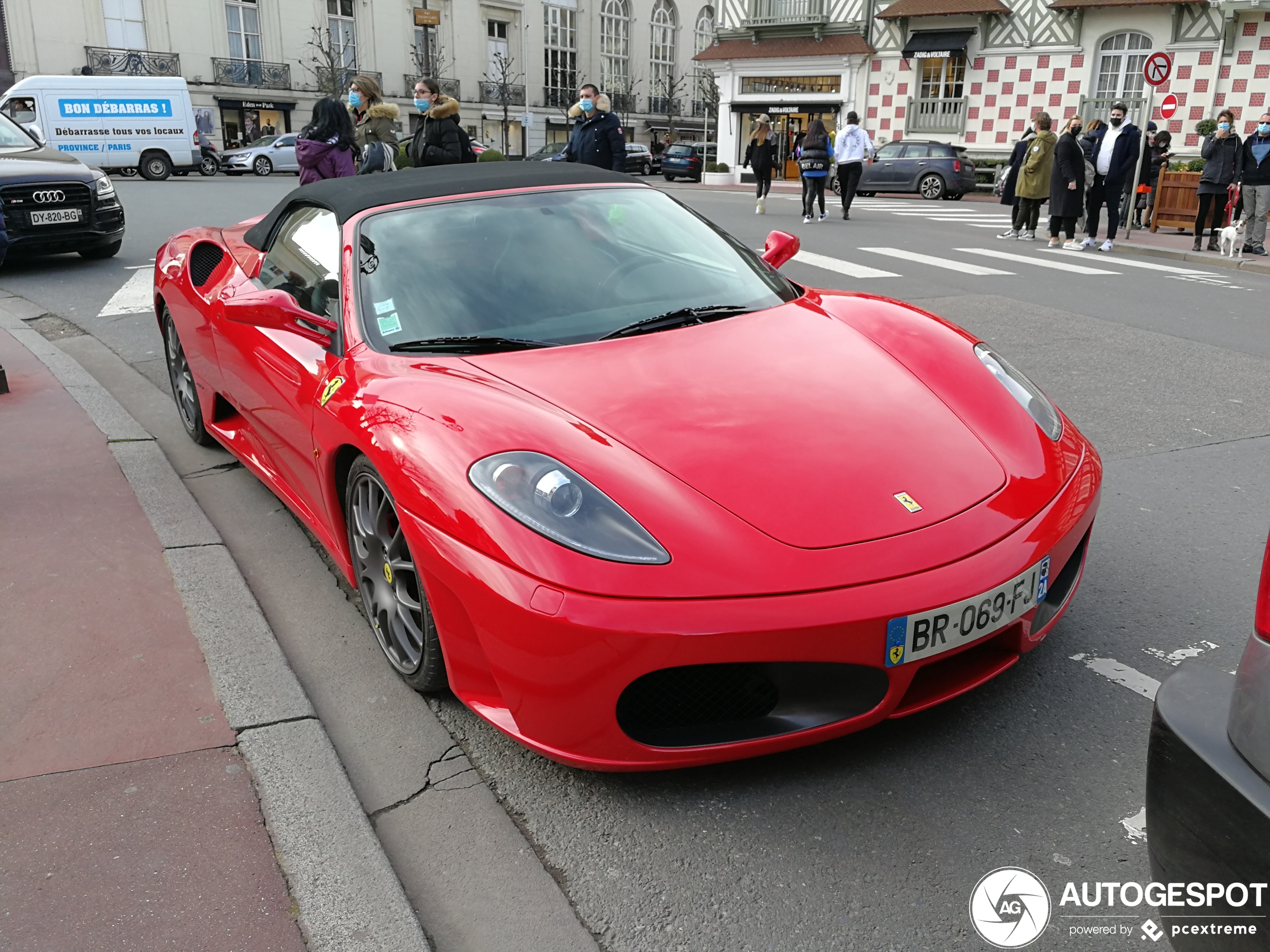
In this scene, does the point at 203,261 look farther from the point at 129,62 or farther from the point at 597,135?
the point at 129,62

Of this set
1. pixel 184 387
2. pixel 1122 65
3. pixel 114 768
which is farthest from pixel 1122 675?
pixel 1122 65

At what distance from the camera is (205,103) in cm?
4181

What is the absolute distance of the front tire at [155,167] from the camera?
30297mm

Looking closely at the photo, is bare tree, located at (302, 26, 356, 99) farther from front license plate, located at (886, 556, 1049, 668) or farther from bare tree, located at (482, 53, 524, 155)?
front license plate, located at (886, 556, 1049, 668)

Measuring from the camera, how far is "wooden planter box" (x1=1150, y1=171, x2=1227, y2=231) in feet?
54.0

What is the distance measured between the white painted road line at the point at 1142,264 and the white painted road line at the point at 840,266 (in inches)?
129

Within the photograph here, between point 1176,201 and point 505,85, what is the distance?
4010cm

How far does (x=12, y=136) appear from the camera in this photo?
10.9 m

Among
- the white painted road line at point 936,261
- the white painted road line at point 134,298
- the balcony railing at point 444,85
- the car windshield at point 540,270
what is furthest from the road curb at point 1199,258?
the balcony railing at point 444,85

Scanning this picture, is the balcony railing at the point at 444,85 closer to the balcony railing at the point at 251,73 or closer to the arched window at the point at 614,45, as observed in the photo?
the balcony railing at the point at 251,73

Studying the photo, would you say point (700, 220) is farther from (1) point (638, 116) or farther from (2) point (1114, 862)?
(1) point (638, 116)

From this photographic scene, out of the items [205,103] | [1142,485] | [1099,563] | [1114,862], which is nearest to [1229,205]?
[1142,485]

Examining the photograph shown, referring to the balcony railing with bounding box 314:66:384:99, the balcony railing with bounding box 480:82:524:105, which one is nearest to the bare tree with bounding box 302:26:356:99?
the balcony railing with bounding box 314:66:384:99

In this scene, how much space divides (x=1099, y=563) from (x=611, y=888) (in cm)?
216
